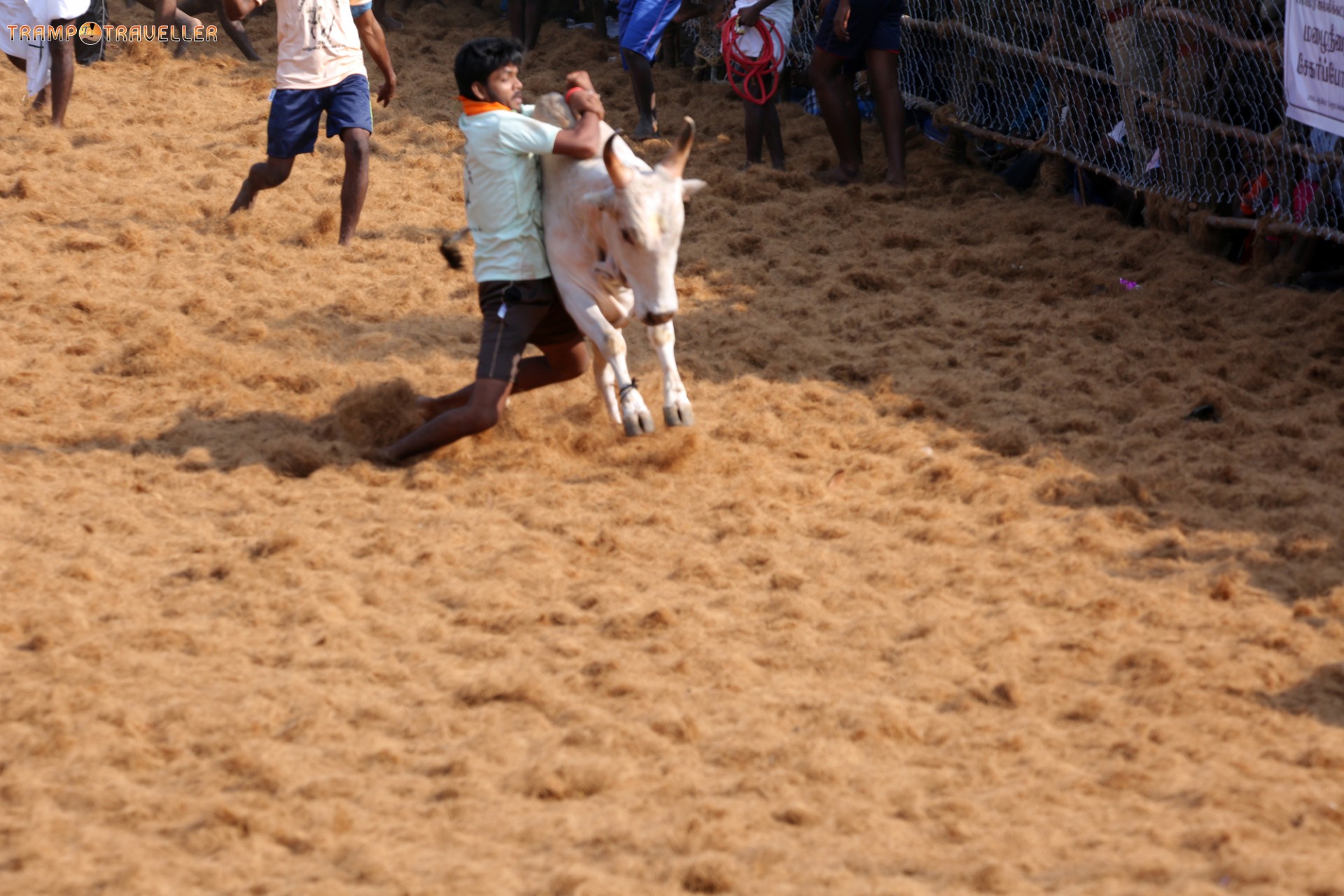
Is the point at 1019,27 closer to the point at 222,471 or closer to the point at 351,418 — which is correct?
the point at 351,418

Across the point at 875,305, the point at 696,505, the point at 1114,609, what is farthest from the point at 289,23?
the point at 1114,609

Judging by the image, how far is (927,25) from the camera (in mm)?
9422

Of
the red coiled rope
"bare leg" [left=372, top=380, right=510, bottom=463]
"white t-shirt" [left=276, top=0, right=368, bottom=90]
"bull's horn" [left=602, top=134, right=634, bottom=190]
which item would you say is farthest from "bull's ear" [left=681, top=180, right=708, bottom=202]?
the red coiled rope

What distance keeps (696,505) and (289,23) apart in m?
3.84

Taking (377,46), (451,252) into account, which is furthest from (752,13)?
(451,252)

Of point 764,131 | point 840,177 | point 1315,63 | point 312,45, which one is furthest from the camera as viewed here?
point 764,131

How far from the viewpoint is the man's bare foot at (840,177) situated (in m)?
8.96

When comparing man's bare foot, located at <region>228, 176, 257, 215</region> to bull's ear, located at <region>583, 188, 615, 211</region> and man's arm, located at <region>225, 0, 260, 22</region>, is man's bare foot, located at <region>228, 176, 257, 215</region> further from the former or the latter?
bull's ear, located at <region>583, 188, 615, 211</region>

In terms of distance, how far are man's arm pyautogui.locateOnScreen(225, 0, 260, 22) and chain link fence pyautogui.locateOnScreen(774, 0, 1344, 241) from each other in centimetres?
357

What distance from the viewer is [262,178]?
25.2 ft

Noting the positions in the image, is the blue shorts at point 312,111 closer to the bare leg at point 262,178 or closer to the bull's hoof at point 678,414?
the bare leg at point 262,178

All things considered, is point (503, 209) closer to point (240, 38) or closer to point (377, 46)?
point (377, 46)

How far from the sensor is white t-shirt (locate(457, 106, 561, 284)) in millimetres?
4980

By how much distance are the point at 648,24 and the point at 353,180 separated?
118 inches
